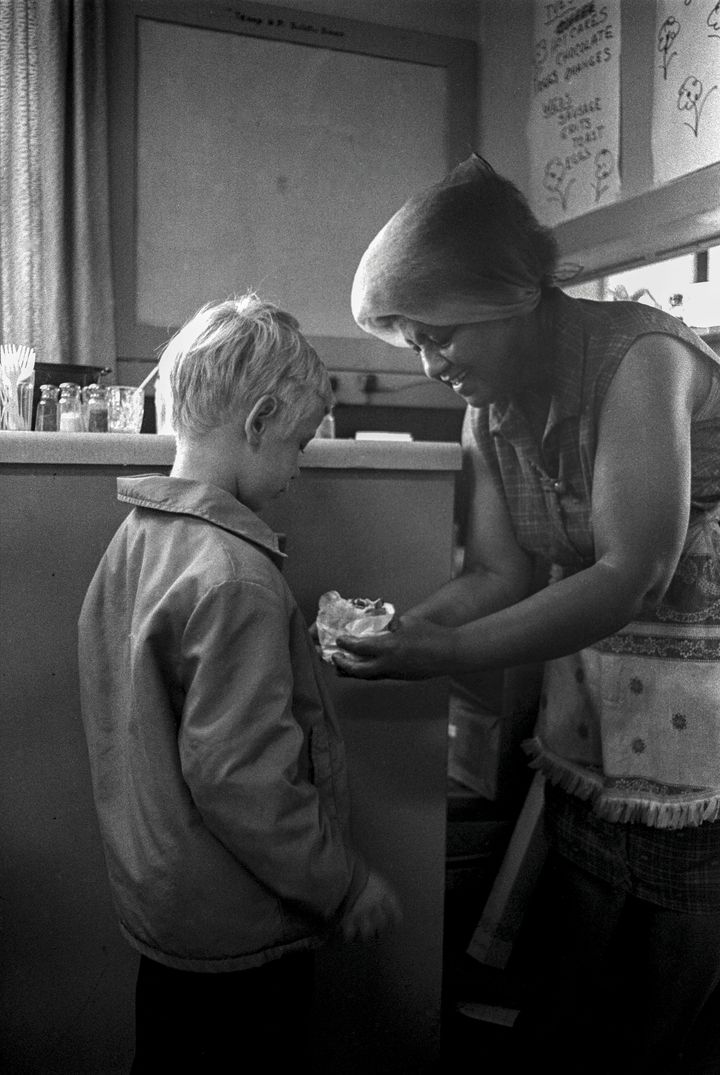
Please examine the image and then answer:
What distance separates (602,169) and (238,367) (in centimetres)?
44

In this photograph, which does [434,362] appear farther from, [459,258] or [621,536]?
[621,536]

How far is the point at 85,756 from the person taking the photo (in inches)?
36.4

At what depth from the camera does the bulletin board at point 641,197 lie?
833 millimetres

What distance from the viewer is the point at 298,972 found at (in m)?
0.76

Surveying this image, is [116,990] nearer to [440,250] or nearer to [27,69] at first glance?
[440,250]

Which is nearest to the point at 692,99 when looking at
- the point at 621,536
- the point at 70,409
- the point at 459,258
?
the point at 459,258

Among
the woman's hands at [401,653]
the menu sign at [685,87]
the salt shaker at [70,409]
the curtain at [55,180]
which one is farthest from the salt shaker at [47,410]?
the menu sign at [685,87]

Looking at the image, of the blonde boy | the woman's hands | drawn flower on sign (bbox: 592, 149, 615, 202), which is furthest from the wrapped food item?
drawn flower on sign (bbox: 592, 149, 615, 202)

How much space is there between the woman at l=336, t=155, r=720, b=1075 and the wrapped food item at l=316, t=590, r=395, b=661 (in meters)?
0.03

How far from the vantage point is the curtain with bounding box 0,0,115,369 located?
110cm

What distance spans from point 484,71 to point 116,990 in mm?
1025

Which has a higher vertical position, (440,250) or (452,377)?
(440,250)

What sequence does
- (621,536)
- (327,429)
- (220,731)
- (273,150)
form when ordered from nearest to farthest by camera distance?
(220,731), (621,536), (273,150), (327,429)

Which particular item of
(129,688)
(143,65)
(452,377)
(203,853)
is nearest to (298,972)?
(203,853)
